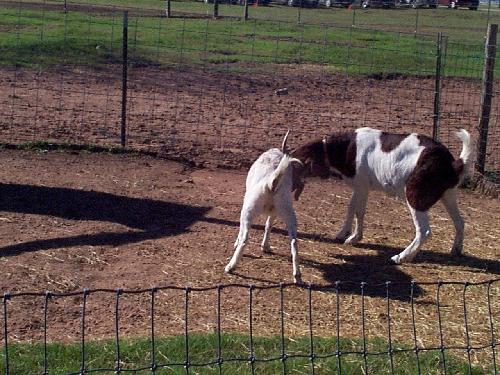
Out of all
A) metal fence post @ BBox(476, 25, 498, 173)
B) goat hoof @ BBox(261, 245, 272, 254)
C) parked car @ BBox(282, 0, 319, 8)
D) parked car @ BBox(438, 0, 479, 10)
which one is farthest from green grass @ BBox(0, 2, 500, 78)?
parked car @ BBox(438, 0, 479, 10)

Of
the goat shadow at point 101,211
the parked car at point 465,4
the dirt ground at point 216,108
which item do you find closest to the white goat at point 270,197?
the goat shadow at point 101,211

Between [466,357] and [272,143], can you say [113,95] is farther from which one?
[466,357]

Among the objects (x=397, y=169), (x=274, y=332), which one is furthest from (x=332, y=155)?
(x=274, y=332)

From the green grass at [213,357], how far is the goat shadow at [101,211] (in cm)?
267

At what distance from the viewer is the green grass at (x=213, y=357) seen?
6.08 meters

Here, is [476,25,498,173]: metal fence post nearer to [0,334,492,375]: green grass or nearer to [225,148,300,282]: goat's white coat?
[225,148,300,282]: goat's white coat

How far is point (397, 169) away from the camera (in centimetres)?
906

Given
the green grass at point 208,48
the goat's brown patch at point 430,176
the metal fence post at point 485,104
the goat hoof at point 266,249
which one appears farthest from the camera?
the green grass at point 208,48

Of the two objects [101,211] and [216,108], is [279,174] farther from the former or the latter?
[216,108]

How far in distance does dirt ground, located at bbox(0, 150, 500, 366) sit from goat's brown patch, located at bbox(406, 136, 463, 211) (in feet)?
1.98

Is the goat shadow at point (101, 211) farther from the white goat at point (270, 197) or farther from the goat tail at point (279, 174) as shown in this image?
the goat tail at point (279, 174)

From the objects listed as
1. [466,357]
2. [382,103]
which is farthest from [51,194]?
[382,103]

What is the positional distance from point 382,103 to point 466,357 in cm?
1063

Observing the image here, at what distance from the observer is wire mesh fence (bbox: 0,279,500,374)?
239 inches
